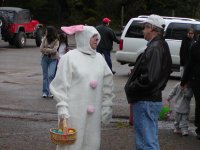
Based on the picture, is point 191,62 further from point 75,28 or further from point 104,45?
point 104,45

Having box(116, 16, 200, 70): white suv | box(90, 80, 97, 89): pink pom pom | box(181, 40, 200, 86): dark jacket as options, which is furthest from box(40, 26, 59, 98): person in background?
box(90, 80, 97, 89): pink pom pom

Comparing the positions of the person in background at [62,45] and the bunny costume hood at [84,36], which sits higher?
the bunny costume hood at [84,36]

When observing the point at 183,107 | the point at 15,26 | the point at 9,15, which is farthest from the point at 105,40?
the point at 9,15

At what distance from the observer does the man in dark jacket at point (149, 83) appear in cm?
576

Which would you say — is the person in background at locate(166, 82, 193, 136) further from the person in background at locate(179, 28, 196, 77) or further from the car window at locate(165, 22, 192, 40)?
the car window at locate(165, 22, 192, 40)

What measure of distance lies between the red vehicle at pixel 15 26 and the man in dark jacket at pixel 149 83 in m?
23.4

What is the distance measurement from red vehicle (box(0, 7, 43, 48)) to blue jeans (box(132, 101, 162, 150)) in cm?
2343

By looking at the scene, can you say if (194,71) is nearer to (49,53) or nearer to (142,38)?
(49,53)

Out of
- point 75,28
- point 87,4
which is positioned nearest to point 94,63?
point 75,28

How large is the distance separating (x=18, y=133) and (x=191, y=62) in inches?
115

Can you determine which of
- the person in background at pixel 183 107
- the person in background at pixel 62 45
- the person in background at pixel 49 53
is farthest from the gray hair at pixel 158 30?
the person in background at pixel 62 45

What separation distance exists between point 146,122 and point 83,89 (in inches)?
30.0

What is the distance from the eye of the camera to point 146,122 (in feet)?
19.4

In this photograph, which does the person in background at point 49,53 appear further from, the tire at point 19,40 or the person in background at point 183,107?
the tire at point 19,40
